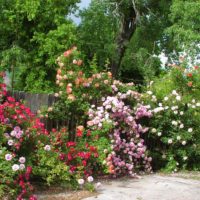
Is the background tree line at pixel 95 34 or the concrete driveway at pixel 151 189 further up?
the background tree line at pixel 95 34

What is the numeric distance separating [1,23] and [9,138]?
21.2 m

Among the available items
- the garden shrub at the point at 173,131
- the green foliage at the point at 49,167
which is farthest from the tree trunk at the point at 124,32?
the green foliage at the point at 49,167

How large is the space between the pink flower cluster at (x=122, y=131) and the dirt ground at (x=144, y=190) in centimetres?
34

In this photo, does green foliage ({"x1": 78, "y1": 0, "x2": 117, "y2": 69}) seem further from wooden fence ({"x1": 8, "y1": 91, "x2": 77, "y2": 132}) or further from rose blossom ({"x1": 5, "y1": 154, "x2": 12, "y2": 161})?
rose blossom ({"x1": 5, "y1": 154, "x2": 12, "y2": 161})

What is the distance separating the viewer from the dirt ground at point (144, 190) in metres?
7.58

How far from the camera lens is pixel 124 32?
32.3 m

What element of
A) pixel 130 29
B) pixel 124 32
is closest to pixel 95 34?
pixel 124 32

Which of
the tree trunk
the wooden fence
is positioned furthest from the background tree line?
the wooden fence

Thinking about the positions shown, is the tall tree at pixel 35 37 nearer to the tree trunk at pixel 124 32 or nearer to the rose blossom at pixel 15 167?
the tree trunk at pixel 124 32

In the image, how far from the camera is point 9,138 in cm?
717

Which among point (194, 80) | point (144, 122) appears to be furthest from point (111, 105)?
point (194, 80)

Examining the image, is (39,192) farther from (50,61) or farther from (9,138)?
(50,61)

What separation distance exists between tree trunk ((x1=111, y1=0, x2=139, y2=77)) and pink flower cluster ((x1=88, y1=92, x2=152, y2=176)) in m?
20.4

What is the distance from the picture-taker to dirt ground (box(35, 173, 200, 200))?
7.58 meters
